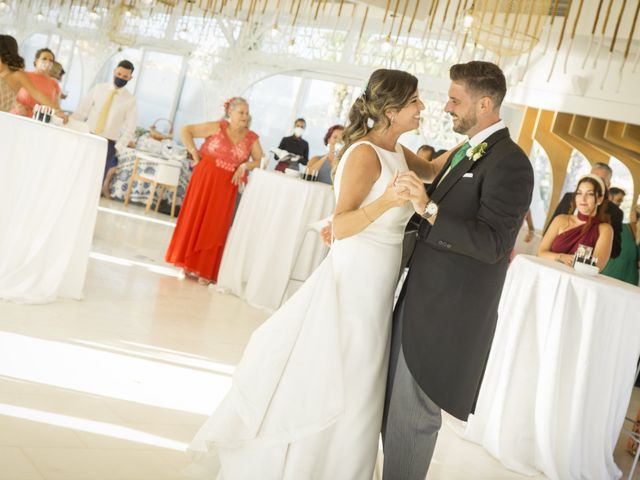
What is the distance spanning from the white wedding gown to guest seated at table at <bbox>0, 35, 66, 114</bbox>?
3474 millimetres

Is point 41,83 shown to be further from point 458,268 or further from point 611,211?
point 458,268

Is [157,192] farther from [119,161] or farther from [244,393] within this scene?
[244,393]

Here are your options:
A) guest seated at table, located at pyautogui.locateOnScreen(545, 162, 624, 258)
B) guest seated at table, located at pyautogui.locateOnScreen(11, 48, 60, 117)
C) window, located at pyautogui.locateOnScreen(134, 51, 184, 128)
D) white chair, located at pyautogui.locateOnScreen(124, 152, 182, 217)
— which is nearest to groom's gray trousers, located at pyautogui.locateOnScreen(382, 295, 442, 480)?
guest seated at table, located at pyautogui.locateOnScreen(545, 162, 624, 258)

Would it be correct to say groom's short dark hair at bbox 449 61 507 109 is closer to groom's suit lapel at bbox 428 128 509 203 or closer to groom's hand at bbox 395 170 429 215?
groom's suit lapel at bbox 428 128 509 203

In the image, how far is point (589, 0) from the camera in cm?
875

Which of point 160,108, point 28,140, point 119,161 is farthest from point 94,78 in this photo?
point 28,140

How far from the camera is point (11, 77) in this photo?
5477 millimetres

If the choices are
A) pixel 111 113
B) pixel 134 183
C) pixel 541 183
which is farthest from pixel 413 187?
pixel 134 183

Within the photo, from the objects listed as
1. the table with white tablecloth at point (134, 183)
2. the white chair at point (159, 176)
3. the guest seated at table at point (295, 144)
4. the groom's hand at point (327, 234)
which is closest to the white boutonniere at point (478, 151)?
the groom's hand at point (327, 234)

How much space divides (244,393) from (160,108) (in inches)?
528

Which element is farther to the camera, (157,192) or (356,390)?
(157,192)

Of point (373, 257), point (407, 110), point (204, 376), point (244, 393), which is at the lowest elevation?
point (204, 376)

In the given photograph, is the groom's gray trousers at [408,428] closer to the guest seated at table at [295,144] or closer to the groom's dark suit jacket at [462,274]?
the groom's dark suit jacket at [462,274]

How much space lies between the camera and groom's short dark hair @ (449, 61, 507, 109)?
247cm
